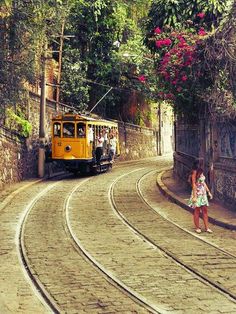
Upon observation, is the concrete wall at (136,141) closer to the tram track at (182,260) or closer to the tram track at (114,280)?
the tram track at (182,260)

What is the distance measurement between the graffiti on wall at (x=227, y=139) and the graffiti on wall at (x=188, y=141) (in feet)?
9.85

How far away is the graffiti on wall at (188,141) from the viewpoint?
818 inches

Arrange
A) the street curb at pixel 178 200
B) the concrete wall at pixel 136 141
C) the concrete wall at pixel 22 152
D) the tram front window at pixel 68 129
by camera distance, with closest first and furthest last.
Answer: the street curb at pixel 178 200
the concrete wall at pixel 22 152
the tram front window at pixel 68 129
the concrete wall at pixel 136 141

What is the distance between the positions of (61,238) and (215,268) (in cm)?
419

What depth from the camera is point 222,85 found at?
51.8ft

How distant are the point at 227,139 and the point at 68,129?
38.7 ft

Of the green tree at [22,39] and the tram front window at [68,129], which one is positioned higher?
the green tree at [22,39]

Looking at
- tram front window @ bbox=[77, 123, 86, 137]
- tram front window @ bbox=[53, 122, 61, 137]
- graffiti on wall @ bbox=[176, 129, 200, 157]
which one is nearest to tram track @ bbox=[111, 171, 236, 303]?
graffiti on wall @ bbox=[176, 129, 200, 157]

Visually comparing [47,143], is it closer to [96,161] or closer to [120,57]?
[96,161]

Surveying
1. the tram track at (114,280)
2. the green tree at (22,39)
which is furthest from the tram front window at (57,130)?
the tram track at (114,280)

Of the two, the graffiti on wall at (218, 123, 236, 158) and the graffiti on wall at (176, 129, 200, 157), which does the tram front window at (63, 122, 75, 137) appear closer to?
the graffiti on wall at (176, 129, 200, 157)

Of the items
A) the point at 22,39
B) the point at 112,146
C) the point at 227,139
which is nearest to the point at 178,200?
the point at 227,139

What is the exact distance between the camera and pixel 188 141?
22.7 metres

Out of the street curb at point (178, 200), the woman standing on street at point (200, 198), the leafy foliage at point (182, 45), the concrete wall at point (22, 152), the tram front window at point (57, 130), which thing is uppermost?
the leafy foliage at point (182, 45)
